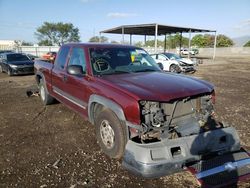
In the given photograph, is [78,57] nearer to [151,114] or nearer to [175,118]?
[151,114]

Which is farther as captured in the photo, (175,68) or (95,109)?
(175,68)

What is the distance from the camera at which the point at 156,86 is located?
12.0 ft

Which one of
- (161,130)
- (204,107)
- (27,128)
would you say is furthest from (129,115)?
(27,128)

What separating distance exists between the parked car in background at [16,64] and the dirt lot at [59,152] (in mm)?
8678

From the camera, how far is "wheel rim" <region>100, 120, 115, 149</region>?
3.87 meters

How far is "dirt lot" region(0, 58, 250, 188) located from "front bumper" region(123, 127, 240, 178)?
1.19ft

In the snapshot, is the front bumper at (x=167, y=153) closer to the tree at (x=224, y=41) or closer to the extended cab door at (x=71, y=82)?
the extended cab door at (x=71, y=82)

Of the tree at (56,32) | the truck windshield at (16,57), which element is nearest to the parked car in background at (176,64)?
the truck windshield at (16,57)

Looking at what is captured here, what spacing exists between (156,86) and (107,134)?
3.66 ft

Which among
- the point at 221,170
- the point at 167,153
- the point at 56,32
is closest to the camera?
the point at 167,153

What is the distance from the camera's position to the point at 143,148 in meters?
3.12

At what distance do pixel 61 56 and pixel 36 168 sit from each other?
2888mm

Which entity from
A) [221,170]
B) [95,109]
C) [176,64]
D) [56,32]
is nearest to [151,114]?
[221,170]

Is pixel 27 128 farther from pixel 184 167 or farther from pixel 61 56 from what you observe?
pixel 184 167
